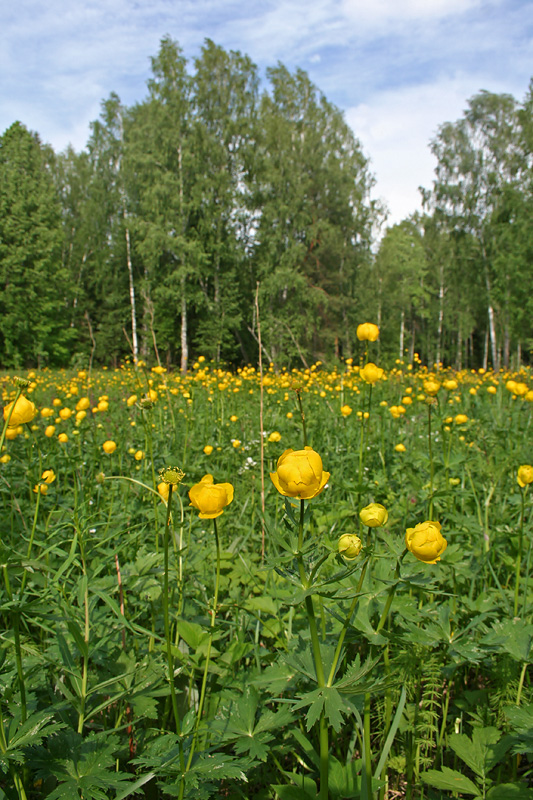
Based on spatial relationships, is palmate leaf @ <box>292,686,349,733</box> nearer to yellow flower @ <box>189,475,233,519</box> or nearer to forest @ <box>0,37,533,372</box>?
yellow flower @ <box>189,475,233,519</box>

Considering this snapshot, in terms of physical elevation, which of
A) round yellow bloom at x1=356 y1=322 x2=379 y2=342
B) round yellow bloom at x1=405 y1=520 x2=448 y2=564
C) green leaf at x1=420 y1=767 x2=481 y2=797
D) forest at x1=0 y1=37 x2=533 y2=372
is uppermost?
forest at x1=0 y1=37 x2=533 y2=372

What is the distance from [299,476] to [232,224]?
50.2ft

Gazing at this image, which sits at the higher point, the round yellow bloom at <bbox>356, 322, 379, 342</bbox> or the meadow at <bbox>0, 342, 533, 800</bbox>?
the round yellow bloom at <bbox>356, 322, 379, 342</bbox>

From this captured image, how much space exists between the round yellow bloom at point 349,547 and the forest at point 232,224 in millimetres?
11020

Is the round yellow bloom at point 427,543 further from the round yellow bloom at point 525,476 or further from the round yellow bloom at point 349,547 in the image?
the round yellow bloom at point 525,476

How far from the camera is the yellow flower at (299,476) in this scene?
59cm

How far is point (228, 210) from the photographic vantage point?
46.4 feet

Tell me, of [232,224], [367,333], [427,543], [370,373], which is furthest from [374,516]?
[232,224]

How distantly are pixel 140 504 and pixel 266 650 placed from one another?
2.79 feet

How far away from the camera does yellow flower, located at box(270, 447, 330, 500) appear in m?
0.59

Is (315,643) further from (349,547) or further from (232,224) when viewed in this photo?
(232,224)

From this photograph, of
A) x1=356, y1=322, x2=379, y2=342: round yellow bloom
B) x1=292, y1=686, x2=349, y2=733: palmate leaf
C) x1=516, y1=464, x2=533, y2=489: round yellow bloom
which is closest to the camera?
x1=292, y1=686, x2=349, y2=733: palmate leaf

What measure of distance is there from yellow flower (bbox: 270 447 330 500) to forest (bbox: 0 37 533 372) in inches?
436

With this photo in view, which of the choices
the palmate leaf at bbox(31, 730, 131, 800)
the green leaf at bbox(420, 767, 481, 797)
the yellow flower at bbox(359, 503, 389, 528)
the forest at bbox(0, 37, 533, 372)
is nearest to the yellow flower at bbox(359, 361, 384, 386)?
the yellow flower at bbox(359, 503, 389, 528)
